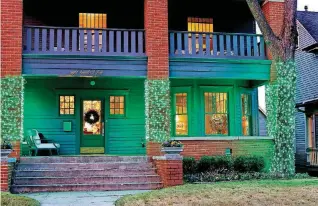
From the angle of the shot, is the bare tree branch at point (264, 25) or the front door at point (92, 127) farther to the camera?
the front door at point (92, 127)

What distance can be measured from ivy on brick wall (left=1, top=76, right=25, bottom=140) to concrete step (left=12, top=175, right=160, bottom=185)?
6.84 feet

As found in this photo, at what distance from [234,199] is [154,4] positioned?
8.42 meters

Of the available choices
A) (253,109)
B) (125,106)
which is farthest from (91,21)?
(253,109)

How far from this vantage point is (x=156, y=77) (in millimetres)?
15492

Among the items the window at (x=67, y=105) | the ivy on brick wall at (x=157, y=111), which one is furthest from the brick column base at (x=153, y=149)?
the window at (x=67, y=105)

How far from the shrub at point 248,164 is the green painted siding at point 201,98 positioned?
2540mm

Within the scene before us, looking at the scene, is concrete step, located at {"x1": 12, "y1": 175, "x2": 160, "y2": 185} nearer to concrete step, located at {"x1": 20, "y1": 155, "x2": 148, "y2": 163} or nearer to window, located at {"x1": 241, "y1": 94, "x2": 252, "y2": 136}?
concrete step, located at {"x1": 20, "y1": 155, "x2": 148, "y2": 163}

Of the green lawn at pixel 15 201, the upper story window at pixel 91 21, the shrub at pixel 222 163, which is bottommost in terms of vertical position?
the green lawn at pixel 15 201

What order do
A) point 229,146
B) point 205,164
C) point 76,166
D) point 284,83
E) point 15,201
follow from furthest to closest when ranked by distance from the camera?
1. point 229,146
2. point 205,164
3. point 284,83
4. point 76,166
5. point 15,201

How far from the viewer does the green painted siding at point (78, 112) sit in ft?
57.9

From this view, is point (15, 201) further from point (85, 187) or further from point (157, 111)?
point (157, 111)

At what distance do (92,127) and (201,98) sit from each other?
448 cm

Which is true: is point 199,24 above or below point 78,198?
above

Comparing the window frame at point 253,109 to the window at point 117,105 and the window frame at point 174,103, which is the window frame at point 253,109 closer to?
the window frame at point 174,103
